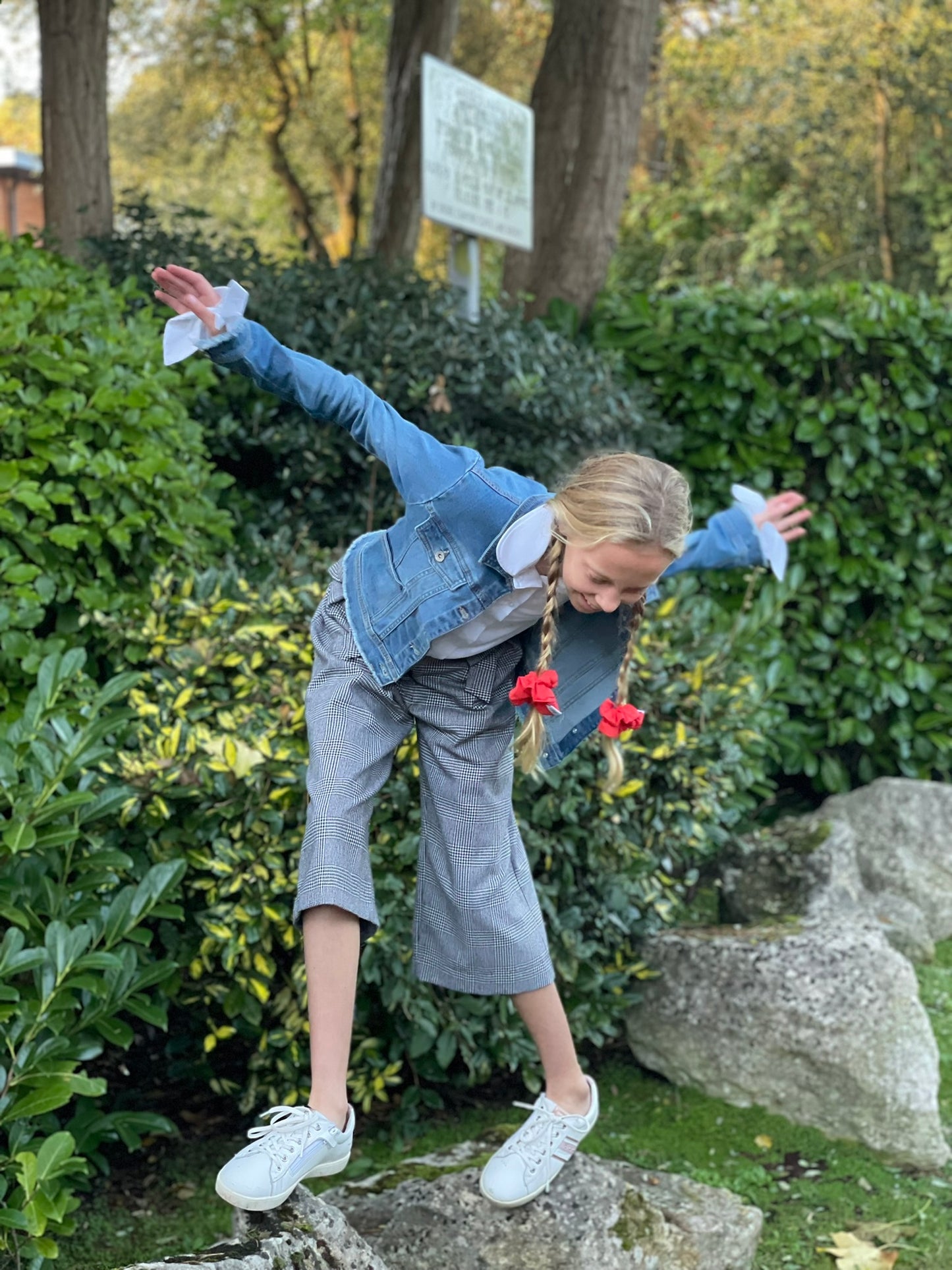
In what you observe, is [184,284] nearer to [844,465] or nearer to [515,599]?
[515,599]

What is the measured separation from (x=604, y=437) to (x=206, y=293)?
3.36 meters

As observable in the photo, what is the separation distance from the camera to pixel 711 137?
16953 mm

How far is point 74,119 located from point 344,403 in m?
4.20

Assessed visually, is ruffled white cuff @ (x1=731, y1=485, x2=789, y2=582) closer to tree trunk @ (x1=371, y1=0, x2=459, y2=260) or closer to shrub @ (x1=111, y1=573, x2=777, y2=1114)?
shrub @ (x1=111, y1=573, x2=777, y2=1114)

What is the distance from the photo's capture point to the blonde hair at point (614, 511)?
92.3 inches

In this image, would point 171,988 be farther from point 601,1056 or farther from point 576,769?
point 601,1056

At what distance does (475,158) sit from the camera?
5.76 metres

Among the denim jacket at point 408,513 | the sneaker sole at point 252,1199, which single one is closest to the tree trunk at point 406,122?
the denim jacket at point 408,513

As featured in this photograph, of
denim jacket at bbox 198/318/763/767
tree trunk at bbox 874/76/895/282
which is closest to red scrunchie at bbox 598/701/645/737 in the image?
denim jacket at bbox 198/318/763/767

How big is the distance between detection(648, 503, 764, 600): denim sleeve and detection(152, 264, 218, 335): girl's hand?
4.04 ft

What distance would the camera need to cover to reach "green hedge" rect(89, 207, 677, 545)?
16.9 ft

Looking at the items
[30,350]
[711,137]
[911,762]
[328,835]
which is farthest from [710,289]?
[711,137]

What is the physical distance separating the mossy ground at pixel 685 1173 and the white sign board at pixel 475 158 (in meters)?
3.59

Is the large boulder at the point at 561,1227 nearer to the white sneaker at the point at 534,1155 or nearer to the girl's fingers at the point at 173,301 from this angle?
the white sneaker at the point at 534,1155
